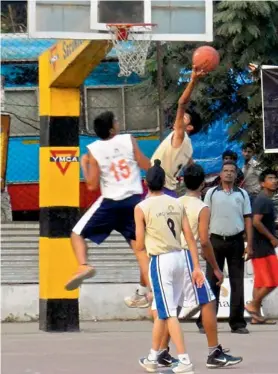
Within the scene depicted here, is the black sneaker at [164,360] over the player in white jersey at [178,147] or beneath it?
beneath

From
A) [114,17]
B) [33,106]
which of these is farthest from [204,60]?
[33,106]

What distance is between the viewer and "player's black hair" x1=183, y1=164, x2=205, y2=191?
9906 mm

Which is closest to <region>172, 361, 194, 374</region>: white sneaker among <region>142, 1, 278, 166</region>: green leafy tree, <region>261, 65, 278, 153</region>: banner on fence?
<region>261, 65, 278, 153</region>: banner on fence

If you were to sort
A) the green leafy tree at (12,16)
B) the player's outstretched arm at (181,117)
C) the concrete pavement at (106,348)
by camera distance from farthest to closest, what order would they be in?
1. the green leafy tree at (12,16)
2. the player's outstretched arm at (181,117)
3. the concrete pavement at (106,348)

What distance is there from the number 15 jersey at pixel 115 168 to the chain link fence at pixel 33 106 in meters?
7.39

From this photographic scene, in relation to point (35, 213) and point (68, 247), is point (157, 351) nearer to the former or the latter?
point (68, 247)

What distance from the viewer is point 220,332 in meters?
12.8

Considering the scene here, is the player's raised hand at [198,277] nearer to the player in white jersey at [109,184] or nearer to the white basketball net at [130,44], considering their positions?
the player in white jersey at [109,184]

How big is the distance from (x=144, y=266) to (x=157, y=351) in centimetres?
70

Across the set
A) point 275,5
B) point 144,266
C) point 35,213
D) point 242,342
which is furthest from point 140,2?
point 35,213

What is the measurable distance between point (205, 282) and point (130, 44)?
8.65 feet

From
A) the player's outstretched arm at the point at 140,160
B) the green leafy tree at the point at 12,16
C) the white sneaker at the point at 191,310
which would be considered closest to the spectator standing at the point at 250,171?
the white sneaker at the point at 191,310

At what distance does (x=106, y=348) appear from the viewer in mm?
11031

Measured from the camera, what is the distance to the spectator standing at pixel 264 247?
1345 cm
